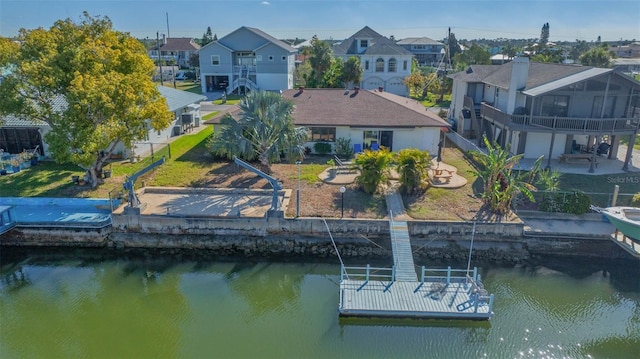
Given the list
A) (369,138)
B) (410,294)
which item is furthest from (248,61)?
(410,294)

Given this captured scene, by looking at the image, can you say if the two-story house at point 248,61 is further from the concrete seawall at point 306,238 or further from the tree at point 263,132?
the concrete seawall at point 306,238

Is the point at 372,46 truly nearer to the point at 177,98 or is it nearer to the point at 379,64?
the point at 379,64

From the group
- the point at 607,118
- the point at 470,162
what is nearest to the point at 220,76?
the point at 470,162

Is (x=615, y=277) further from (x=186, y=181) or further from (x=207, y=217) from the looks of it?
(x=186, y=181)

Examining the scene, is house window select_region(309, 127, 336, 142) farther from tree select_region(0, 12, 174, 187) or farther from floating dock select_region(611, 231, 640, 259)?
floating dock select_region(611, 231, 640, 259)

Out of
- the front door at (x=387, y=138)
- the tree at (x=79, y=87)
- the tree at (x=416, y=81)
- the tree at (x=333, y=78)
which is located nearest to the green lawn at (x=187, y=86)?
the tree at (x=333, y=78)

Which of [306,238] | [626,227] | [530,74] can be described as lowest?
[306,238]

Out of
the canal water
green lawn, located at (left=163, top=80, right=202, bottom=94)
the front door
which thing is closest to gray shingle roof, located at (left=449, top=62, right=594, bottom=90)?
the front door
